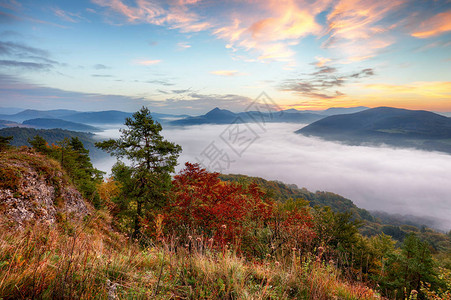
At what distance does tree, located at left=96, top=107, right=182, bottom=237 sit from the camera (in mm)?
12375

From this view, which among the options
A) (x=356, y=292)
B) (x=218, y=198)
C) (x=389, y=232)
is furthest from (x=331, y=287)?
(x=389, y=232)

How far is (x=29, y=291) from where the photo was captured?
6.50ft

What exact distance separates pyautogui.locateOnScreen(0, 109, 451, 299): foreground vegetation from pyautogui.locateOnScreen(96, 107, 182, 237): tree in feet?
0.22

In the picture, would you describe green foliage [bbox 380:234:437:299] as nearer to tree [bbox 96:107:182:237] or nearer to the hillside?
the hillside

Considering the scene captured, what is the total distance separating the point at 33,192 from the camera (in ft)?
23.2

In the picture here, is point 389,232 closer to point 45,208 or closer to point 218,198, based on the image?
point 218,198

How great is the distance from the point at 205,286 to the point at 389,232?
4988 inches

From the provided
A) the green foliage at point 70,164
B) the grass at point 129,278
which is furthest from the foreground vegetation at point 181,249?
the green foliage at point 70,164

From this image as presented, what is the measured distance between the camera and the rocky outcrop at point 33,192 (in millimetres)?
6082

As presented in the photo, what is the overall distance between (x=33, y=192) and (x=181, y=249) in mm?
7117

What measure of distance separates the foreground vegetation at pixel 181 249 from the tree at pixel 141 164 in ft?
0.22

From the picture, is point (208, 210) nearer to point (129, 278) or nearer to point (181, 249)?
point (181, 249)

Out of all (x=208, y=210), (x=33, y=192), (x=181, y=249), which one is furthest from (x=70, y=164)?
(x=181, y=249)

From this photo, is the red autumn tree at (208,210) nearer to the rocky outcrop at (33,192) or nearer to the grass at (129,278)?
the rocky outcrop at (33,192)
